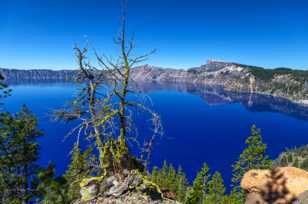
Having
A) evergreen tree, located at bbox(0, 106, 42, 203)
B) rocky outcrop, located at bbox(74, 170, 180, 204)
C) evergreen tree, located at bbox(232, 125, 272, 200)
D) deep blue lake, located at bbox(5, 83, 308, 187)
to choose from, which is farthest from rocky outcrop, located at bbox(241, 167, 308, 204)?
deep blue lake, located at bbox(5, 83, 308, 187)

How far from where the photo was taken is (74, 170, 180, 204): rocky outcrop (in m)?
7.61

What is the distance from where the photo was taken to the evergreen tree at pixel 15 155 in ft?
Answer: 44.6

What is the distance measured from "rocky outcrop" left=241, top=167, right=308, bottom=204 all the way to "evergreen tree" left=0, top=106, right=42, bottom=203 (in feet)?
49.6

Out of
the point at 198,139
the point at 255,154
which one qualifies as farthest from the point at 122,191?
the point at 198,139

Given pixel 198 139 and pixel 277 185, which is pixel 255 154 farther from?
pixel 198 139

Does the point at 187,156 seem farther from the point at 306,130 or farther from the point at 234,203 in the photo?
the point at 306,130

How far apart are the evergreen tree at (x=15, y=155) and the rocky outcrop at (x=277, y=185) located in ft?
49.6

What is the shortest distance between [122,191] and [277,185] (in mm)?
11461

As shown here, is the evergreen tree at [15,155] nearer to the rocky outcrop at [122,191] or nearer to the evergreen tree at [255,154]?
the rocky outcrop at [122,191]

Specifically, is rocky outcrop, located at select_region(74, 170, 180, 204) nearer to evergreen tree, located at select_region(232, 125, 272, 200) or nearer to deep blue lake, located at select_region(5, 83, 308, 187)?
evergreen tree, located at select_region(232, 125, 272, 200)

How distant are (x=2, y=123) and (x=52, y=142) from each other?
111556mm

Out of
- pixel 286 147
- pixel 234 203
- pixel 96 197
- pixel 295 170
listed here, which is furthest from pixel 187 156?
pixel 96 197

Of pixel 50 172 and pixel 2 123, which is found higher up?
pixel 50 172

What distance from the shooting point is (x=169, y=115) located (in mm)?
196000
